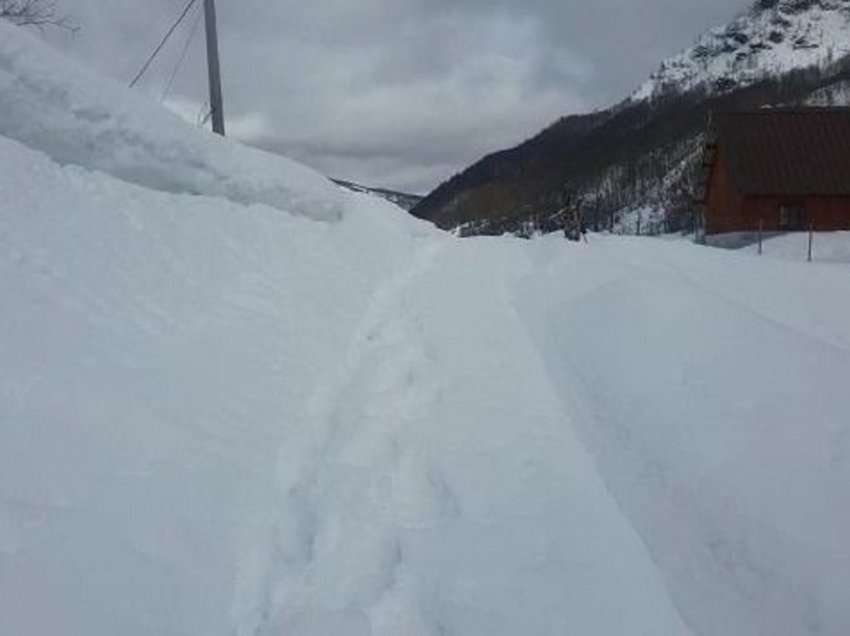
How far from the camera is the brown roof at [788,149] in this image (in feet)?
153

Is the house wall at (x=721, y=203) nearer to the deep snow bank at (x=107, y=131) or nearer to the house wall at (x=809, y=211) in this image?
the house wall at (x=809, y=211)

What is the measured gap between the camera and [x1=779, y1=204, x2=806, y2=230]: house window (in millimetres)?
47156

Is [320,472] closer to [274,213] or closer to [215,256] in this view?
[215,256]

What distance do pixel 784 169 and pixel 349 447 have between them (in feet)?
148

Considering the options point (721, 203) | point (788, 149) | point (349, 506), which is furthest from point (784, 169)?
point (349, 506)

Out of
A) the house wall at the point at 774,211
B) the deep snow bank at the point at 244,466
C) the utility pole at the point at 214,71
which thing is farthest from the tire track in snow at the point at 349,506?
the house wall at the point at 774,211

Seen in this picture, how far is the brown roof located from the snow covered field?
38141mm

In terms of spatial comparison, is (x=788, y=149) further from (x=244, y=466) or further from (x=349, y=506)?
(x=244, y=466)

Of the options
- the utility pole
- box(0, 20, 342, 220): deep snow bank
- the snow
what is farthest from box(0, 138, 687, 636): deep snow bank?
the snow

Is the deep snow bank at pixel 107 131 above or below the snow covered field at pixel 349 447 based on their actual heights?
above

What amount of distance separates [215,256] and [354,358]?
6.19ft

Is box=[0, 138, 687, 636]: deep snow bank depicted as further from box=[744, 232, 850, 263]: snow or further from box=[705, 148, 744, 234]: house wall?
box=[705, 148, 744, 234]: house wall

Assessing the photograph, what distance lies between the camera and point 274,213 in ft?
48.8

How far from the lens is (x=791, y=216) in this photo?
4731 cm
